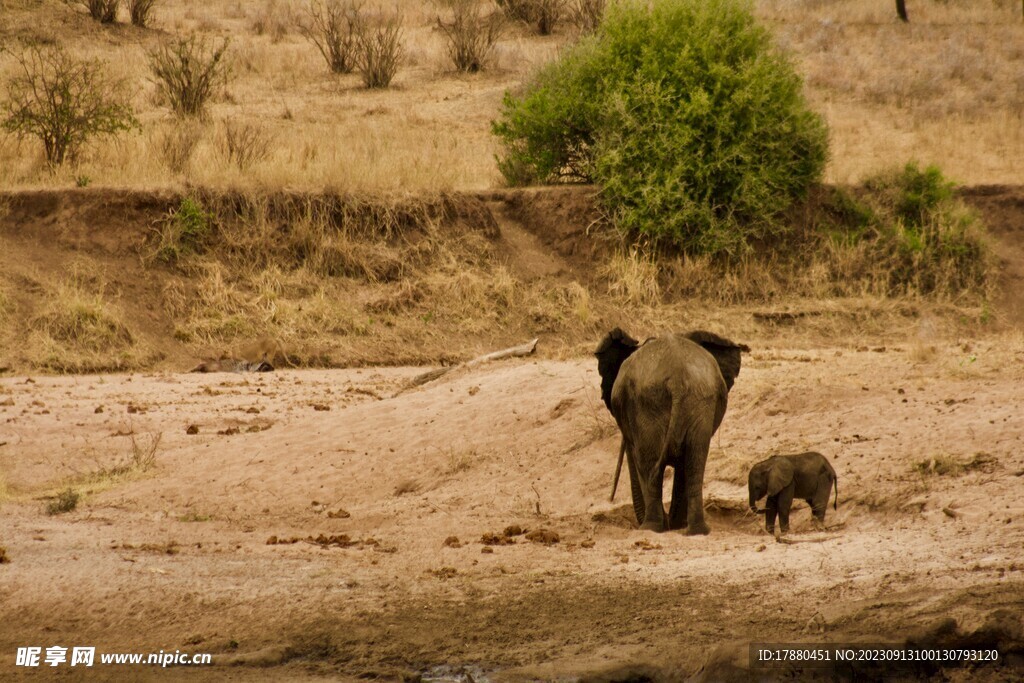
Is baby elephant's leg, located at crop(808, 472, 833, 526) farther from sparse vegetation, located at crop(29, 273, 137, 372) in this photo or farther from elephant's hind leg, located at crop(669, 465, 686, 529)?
sparse vegetation, located at crop(29, 273, 137, 372)

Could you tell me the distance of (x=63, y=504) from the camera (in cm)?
905

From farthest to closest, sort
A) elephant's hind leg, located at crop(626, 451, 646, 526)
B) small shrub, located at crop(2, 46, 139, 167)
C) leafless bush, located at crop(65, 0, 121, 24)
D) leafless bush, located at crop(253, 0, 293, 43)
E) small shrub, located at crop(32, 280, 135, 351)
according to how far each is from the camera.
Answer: leafless bush, located at crop(253, 0, 293, 43) < leafless bush, located at crop(65, 0, 121, 24) < small shrub, located at crop(2, 46, 139, 167) < small shrub, located at crop(32, 280, 135, 351) < elephant's hind leg, located at crop(626, 451, 646, 526)

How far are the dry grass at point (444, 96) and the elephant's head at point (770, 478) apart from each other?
41.2ft

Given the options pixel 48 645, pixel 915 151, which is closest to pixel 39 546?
pixel 48 645

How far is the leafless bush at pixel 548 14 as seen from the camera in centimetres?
3697

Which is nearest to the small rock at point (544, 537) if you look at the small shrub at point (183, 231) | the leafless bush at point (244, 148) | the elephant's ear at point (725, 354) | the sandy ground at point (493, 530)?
the sandy ground at point (493, 530)

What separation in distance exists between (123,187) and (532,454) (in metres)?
10.8

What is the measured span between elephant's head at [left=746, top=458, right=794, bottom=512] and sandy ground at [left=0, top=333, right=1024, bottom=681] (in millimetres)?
273

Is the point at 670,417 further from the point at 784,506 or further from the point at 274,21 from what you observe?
the point at 274,21

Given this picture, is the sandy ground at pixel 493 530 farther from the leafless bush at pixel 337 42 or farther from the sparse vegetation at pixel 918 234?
the leafless bush at pixel 337 42

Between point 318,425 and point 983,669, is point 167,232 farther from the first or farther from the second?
point 983,669

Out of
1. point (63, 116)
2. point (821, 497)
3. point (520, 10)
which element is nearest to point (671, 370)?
point (821, 497)

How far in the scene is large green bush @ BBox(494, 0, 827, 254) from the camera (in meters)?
18.1

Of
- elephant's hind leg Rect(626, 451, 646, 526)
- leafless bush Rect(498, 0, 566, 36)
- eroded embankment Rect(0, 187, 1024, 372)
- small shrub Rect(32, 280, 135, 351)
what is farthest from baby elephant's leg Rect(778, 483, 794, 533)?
leafless bush Rect(498, 0, 566, 36)
